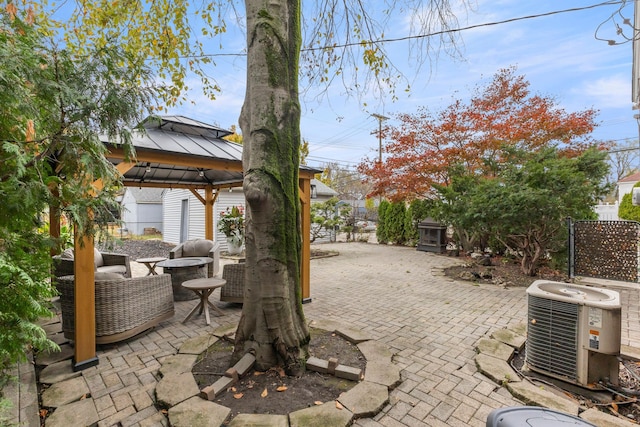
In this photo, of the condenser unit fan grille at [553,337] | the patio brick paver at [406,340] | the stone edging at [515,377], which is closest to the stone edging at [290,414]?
the patio brick paver at [406,340]

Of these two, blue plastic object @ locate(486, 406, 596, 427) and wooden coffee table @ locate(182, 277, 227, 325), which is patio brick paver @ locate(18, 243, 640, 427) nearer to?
wooden coffee table @ locate(182, 277, 227, 325)

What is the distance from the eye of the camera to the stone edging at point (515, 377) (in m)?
2.04

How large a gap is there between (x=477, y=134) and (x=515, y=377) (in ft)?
26.6

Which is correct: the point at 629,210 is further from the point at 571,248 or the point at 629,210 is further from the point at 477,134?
the point at 571,248

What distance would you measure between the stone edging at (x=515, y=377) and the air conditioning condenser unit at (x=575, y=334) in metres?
0.23

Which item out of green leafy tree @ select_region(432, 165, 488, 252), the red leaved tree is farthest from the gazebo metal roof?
the red leaved tree

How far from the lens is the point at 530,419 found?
98 centimetres

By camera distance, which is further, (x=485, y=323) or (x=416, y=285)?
(x=416, y=285)

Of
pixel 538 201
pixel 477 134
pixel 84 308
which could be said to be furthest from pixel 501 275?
pixel 84 308

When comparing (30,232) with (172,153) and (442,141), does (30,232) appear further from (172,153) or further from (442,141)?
(442,141)

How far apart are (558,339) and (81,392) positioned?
3.92 metres

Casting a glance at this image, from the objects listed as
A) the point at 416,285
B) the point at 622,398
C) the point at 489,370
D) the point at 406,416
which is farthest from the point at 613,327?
the point at 416,285

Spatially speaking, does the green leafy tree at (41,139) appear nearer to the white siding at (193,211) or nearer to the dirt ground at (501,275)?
the dirt ground at (501,275)

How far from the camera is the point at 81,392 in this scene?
2.44 m
